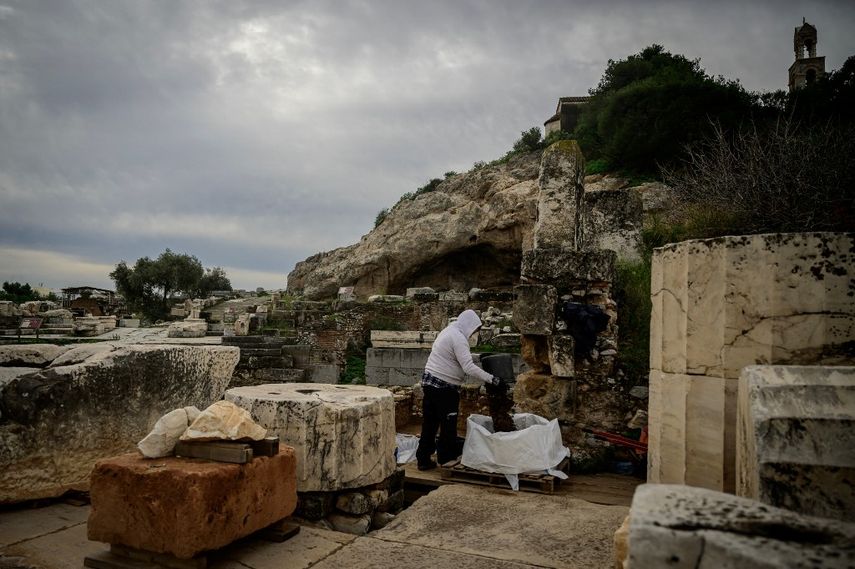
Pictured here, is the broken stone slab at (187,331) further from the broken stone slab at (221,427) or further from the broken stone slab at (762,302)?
the broken stone slab at (762,302)

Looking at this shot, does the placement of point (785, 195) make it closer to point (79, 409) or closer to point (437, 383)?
point (437, 383)

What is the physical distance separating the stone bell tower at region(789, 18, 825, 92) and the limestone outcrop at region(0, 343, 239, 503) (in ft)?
155

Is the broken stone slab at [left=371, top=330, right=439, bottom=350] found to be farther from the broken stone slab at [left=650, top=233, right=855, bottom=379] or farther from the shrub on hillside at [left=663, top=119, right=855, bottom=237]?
the broken stone slab at [left=650, top=233, right=855, bottom=379]

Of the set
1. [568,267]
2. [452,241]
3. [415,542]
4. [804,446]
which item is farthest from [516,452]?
[452,241]

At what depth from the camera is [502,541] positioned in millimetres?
3260

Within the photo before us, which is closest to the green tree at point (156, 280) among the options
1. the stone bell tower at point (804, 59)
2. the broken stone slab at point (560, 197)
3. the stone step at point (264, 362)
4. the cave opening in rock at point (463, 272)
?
the cave opening in rock at point (463, 272)

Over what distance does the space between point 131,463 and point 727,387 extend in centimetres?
309

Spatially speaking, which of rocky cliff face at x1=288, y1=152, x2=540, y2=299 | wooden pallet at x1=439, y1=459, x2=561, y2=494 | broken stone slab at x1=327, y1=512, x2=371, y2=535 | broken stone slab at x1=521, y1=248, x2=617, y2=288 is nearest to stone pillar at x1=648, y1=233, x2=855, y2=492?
wooden pallet at x1=439, y1=459, x2=561, y2=494

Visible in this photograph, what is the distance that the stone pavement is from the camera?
2.83m

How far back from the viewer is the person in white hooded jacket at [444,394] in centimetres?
537

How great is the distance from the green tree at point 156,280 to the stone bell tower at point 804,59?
4515 centimetres

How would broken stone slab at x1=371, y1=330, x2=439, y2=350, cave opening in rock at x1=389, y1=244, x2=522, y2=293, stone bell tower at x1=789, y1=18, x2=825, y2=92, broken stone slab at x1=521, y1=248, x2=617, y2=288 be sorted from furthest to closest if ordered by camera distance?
stone bell tower at x1=789, y1=18, x2=825, y2=92
cave opening in rock at x1=389, y1=244, x2=522, y2=293
broken stone slab at x1=371, y1=330, x2=439, y2=350
broken stone slab at x1=521, y1=248, x2=617, y2=288

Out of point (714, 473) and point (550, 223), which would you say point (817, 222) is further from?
point (714, 473)

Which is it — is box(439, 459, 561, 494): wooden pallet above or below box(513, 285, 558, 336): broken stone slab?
below
